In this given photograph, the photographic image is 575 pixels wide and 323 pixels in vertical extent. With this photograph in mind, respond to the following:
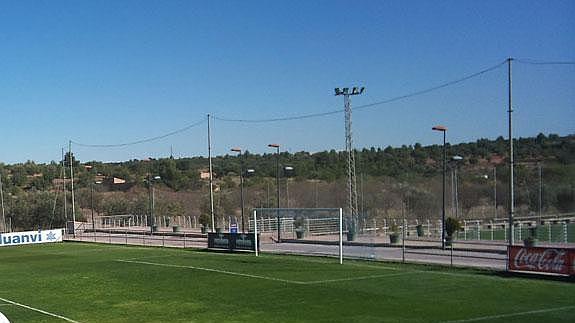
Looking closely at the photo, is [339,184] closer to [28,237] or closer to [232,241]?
[28,237]

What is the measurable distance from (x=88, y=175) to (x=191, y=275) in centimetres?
11944

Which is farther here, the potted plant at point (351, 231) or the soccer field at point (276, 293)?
the potted plant at point (351, 231)

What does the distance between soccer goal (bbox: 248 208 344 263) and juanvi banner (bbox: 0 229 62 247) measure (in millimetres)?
20293

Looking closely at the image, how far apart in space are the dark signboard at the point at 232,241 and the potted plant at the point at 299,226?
8.44m

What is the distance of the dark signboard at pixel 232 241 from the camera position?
45.6m

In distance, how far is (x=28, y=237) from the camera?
67500 mm

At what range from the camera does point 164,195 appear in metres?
127

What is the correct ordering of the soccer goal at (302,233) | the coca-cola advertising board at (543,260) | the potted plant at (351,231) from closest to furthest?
1. the coca-cola advertising board at (543,260)
2. the potted plant at (351,231)
3. the soccer goal at (302,233)

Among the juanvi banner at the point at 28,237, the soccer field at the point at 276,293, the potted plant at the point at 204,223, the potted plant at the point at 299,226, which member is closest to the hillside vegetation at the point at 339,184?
the potted plant at the point at 299,226

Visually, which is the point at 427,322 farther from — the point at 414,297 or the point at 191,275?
the point at 191,275

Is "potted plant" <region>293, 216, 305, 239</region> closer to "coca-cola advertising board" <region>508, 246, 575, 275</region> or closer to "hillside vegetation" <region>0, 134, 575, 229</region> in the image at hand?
"hillside vegetation" <region>0, 134, 575, 229</region>

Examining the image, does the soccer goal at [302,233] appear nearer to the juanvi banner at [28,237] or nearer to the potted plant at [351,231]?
the potted plant at [351,231]

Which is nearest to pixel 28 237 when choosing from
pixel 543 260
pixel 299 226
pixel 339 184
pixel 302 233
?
pixel 299 226

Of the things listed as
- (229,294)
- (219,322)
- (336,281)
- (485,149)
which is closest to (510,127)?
(336,281)
